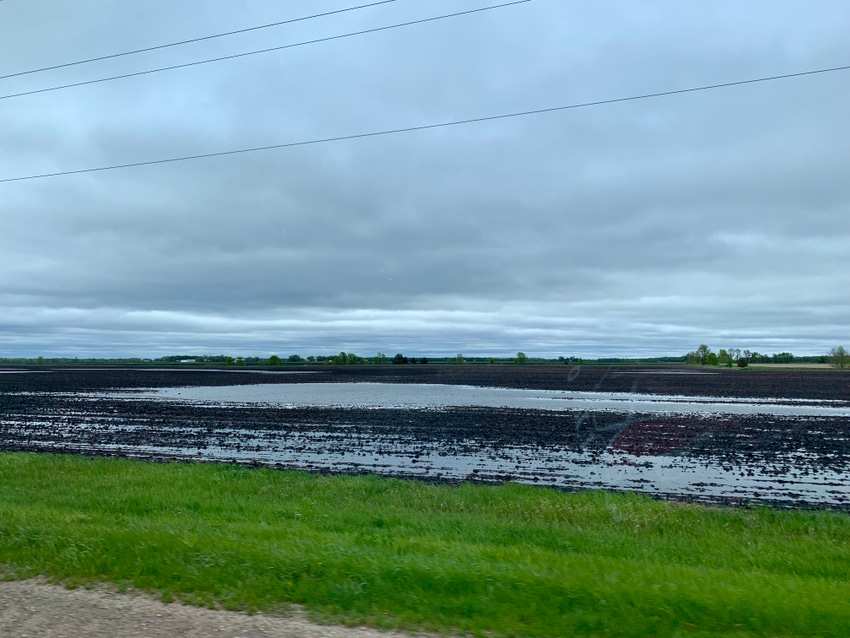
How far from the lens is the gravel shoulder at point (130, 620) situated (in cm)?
595

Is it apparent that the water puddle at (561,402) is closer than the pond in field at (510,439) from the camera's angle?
No

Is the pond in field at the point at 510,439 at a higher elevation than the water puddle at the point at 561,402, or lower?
lower

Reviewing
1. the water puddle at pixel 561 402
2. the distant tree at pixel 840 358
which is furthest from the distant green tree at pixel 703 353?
the water puddle at pixel 561 402

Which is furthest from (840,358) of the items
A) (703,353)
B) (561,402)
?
(561,402)

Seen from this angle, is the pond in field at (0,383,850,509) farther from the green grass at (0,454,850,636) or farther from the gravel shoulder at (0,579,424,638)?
the gravel shoulder at (0,579,424,638)

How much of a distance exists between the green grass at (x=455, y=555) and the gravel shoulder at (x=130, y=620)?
286 millimetres

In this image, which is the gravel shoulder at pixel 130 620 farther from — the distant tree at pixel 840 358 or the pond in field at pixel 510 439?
the distant tree at pixel 840 358

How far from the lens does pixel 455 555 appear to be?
8.53 metres

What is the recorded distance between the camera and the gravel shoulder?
234 inches

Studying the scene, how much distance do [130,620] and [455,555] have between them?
3.91 meters

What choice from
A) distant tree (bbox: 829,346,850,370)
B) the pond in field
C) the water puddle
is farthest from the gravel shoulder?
distant tree (bbox: 829,346,850,370)

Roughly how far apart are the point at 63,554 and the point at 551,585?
5.88 meters

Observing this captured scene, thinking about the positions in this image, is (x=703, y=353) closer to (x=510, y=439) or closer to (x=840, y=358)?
(x=840, y=358)

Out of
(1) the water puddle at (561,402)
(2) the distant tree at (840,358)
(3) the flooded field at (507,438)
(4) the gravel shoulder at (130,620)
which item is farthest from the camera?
(2) the distant tree at (840,358)
